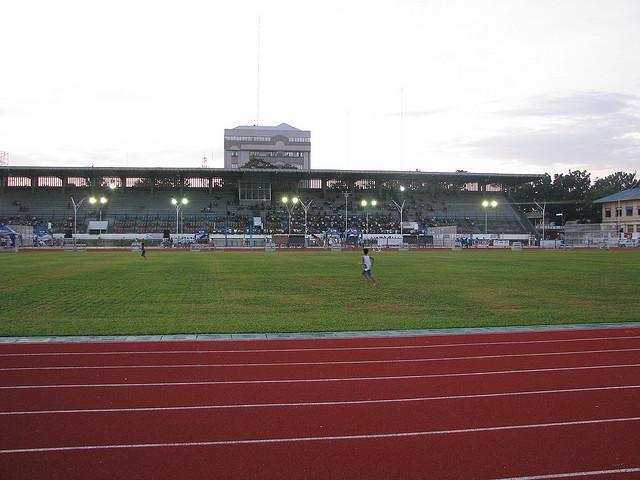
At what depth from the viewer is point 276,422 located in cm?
620

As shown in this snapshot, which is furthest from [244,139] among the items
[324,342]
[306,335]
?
[324,342]

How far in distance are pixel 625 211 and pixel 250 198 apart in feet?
206

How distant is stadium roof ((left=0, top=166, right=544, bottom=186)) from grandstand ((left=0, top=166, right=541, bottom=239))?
0.55 feet

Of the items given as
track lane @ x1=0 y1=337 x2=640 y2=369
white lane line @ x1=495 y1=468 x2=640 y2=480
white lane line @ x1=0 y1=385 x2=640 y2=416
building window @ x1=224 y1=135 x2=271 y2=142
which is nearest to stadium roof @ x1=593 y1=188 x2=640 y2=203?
building window @ x1=224 y1=135 x2=271 y2=142

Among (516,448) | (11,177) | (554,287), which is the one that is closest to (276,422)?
(516,448)

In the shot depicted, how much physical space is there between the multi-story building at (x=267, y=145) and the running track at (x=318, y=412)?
130065 millimetres

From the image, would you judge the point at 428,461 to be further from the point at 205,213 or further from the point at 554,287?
the point at 205,213

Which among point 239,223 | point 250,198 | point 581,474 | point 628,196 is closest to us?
point 581,474

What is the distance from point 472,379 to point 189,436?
4.29m

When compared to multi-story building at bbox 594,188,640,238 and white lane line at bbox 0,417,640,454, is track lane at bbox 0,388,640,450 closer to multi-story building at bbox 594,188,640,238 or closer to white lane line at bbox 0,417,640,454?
white lane line at bbox 0,417,640,454

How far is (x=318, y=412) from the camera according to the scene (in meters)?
6.54

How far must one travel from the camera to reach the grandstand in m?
83.6

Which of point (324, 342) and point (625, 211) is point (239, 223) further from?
point (324, 342)

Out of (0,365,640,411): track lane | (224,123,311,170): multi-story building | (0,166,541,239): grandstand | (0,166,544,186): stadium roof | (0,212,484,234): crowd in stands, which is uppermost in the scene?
(224,123,311,170): multi-story building
